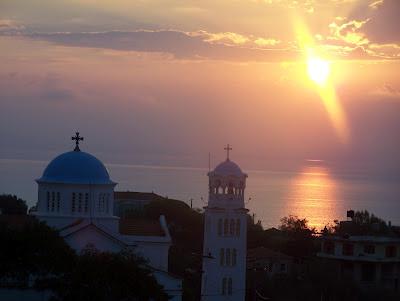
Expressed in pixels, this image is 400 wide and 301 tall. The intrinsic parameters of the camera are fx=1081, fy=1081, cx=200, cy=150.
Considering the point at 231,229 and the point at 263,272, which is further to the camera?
the point at 263,272

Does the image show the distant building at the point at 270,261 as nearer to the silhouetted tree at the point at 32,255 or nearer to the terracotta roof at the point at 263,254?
the terracotta roof at the point at 263,254

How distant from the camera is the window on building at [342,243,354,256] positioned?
54.8m

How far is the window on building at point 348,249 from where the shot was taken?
54825 millimetres

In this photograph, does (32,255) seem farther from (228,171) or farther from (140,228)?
(228,171)

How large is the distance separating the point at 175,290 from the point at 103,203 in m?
4.28

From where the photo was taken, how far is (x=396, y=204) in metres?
172

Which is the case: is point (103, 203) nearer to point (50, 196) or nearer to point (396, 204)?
point (50, 196)

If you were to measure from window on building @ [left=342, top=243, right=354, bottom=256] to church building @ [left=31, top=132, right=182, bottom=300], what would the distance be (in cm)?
1675

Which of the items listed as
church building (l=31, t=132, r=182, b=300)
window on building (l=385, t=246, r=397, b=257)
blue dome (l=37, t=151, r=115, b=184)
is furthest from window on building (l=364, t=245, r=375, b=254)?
blue dome (l=37, t=151, r=115, b=184)

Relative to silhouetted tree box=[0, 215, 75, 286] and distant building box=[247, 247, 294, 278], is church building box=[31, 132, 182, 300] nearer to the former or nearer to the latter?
silhouetted tree box=[0, 215, 75, 286]

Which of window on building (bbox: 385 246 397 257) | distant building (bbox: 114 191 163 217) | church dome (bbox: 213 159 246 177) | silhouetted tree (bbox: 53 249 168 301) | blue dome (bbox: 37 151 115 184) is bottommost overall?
silhouetted tree (bbox: 53 249 168 301)

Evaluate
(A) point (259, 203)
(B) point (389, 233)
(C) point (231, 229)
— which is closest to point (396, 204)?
(A) point (259, 203)

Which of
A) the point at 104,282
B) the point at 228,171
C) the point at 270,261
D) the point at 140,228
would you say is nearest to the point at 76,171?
the point at 140,228

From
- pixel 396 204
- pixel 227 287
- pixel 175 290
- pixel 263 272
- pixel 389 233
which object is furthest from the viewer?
pixel 396 204
